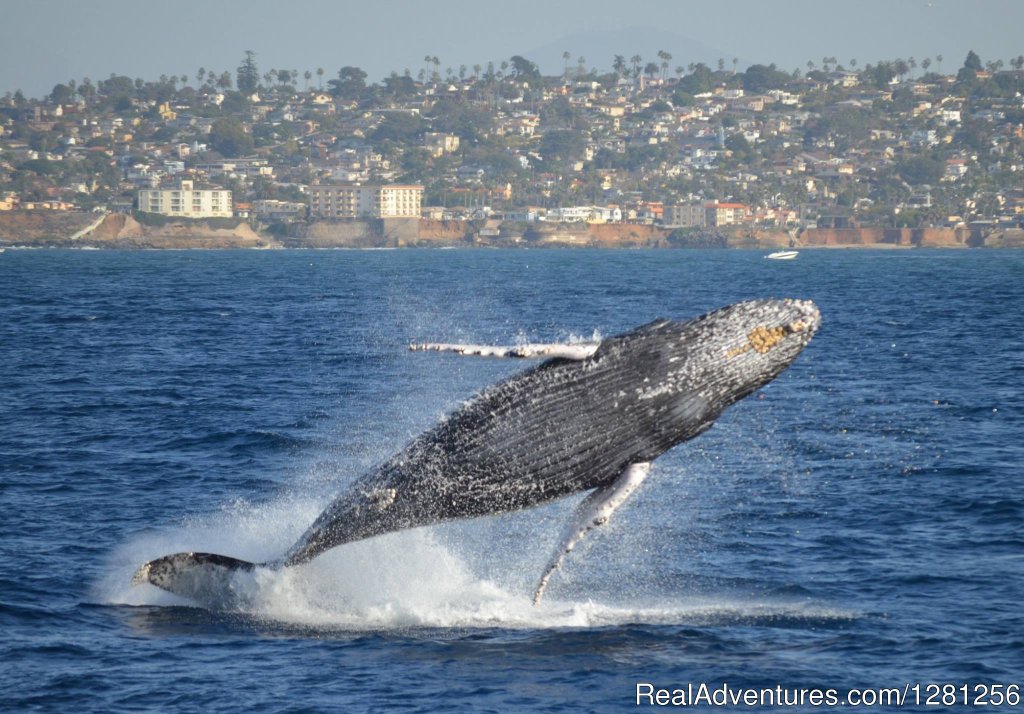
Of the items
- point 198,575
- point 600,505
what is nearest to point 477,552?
point 198,575

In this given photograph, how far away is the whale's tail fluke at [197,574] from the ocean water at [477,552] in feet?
0.91

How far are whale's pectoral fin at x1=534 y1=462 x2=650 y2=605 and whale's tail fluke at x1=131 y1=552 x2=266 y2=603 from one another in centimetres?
416

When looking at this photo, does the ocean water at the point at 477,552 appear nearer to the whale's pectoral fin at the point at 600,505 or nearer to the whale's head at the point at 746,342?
the whale's pectoral fin at the point at 600,505

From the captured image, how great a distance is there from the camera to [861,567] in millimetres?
20203

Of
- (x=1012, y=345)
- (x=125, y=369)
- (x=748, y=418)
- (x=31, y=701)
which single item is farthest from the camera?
(x=1012, y=345)

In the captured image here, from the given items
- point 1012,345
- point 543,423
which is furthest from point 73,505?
point 1012,345

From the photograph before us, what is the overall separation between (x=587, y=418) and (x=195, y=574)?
18.2 ft

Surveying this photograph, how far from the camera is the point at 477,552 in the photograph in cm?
2019

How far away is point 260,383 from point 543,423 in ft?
91.9

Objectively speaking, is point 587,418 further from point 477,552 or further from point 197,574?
point 477,552

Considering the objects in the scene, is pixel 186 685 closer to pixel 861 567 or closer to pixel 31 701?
pixel 31 701

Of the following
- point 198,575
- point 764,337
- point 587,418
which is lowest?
point 198,575

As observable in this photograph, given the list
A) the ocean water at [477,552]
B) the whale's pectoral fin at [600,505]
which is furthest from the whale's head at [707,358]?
the ocean water at [477,552]

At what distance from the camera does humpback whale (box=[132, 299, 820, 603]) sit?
1395 centimetres
